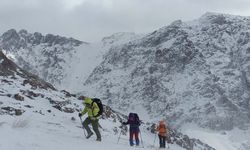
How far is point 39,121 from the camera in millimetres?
28312

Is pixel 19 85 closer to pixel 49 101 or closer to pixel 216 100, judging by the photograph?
pixel 49 101

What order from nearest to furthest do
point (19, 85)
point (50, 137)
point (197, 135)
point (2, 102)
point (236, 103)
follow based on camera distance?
1. point (50, 137)
2. point (2, 102)
3. point (19, 85)
4. point (197, 135)
5. point (236, 103)

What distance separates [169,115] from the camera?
194250 millimetres

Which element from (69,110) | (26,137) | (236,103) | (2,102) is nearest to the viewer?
(26,137)

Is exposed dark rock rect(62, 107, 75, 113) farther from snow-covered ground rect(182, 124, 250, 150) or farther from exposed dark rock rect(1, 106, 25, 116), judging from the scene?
snow-covered ground rect(182, 124, 250, 150)

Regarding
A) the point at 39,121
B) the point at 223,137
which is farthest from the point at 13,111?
the point at 223,137

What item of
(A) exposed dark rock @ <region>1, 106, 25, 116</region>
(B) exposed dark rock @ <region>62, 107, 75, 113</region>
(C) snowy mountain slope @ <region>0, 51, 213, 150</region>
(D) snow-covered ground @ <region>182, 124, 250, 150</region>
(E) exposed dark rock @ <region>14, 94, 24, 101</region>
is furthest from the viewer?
(D) snow-covered ground @ <region>182, 124, 250, 150</region>

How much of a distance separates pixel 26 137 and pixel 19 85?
25.0 m

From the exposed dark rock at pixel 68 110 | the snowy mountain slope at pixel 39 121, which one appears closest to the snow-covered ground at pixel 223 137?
the snowy mountain slope at pixel 39 121

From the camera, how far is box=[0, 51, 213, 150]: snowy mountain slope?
17508 millimetres

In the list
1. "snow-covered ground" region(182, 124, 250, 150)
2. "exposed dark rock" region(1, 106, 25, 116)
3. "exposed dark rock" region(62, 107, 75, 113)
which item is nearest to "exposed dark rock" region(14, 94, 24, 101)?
"exposed dark rock" region(62, 107, 75, 113)

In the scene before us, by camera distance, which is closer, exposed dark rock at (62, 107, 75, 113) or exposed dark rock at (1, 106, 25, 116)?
exposed dark rock at (1, 106, 25, 116)

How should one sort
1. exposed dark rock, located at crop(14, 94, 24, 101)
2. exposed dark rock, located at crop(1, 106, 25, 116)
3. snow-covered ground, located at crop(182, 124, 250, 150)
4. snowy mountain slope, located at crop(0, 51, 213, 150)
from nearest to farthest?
1. snowy mountain slope, located at crop(0, 51, 213, 150)
2. exposed dark rock, located at crop(1, 106, 25, 116)
3. exposed dark rock, located at crop(14, 94, 24, 101)
4. snow-covered ground, located at crop(182, 124, 250, 150)

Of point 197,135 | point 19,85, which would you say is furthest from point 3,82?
point 197,135
